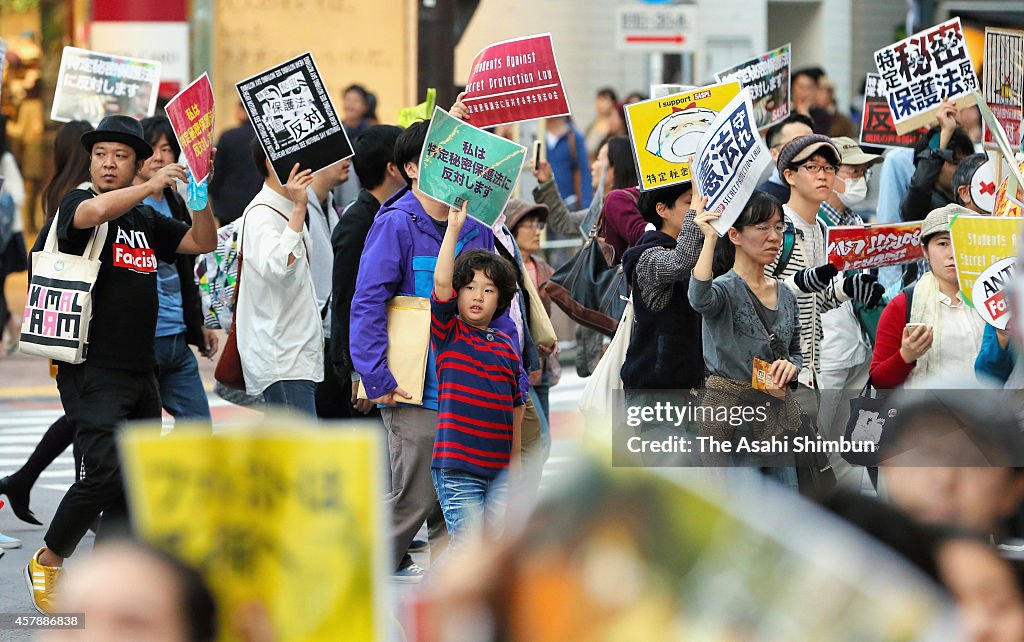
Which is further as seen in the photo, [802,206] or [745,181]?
[802,206]

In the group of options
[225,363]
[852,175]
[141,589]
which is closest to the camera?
[141,589]

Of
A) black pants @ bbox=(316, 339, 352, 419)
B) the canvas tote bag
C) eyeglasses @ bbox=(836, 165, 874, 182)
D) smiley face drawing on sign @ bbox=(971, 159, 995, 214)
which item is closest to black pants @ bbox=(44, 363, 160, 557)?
the canvas tote bag

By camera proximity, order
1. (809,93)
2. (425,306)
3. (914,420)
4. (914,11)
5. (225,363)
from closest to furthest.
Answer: (914,420) → (425,306) → (225,363) → (809,93) → (914,11)

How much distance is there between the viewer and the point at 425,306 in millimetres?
5883

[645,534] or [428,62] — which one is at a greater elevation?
A: [428,62]

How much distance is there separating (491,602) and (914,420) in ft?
5.06

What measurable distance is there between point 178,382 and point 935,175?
3.66 meters

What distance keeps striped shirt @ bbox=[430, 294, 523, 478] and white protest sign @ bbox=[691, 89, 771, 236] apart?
87cm

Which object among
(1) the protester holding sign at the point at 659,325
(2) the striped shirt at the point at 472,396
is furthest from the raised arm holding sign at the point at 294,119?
(1) the protester holding sign at the point at 659,325

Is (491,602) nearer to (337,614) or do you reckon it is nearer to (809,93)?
(337,614)

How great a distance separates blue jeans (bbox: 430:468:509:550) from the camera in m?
5.53

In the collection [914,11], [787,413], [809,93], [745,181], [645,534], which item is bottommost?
[787,413]

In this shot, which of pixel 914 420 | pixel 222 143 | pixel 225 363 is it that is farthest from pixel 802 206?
pixel 222 143

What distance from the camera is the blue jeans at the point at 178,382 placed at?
671 cm
